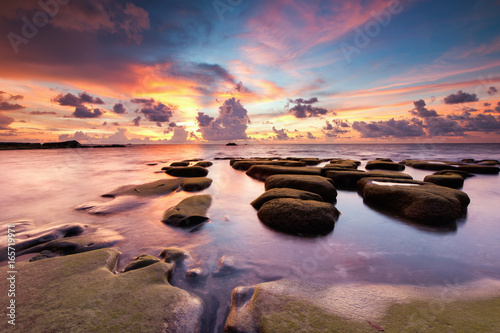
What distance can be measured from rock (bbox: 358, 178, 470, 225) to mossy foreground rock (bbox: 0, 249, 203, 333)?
846cm

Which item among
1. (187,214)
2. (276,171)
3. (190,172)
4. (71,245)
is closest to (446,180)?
(276,171)

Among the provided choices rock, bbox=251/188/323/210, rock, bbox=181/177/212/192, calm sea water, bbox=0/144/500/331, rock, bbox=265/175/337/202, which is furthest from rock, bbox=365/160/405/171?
rock, bbox=181/177/212/192

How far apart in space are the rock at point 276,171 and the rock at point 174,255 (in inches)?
455

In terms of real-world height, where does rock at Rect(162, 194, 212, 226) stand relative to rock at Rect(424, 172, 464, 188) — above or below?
below

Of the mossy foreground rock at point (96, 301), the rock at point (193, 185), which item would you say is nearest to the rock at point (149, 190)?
the rock at point (193, 185)

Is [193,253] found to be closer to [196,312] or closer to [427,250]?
[196,312]

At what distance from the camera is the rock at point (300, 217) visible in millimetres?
6965

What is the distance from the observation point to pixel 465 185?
1481 centimetres

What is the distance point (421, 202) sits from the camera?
8.13 meters

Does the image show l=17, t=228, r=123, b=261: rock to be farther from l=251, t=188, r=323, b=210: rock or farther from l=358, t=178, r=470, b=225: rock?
l=358, t=178, r=470, b=225: rock

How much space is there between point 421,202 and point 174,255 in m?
8.82

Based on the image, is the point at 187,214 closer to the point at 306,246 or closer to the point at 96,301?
the point at 306,246

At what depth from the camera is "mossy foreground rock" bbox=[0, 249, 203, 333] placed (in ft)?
9.21

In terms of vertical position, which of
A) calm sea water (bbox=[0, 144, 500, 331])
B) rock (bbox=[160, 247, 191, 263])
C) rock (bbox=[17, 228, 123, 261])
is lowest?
calm sea water (bbox=[0, 144, 500, 331])
